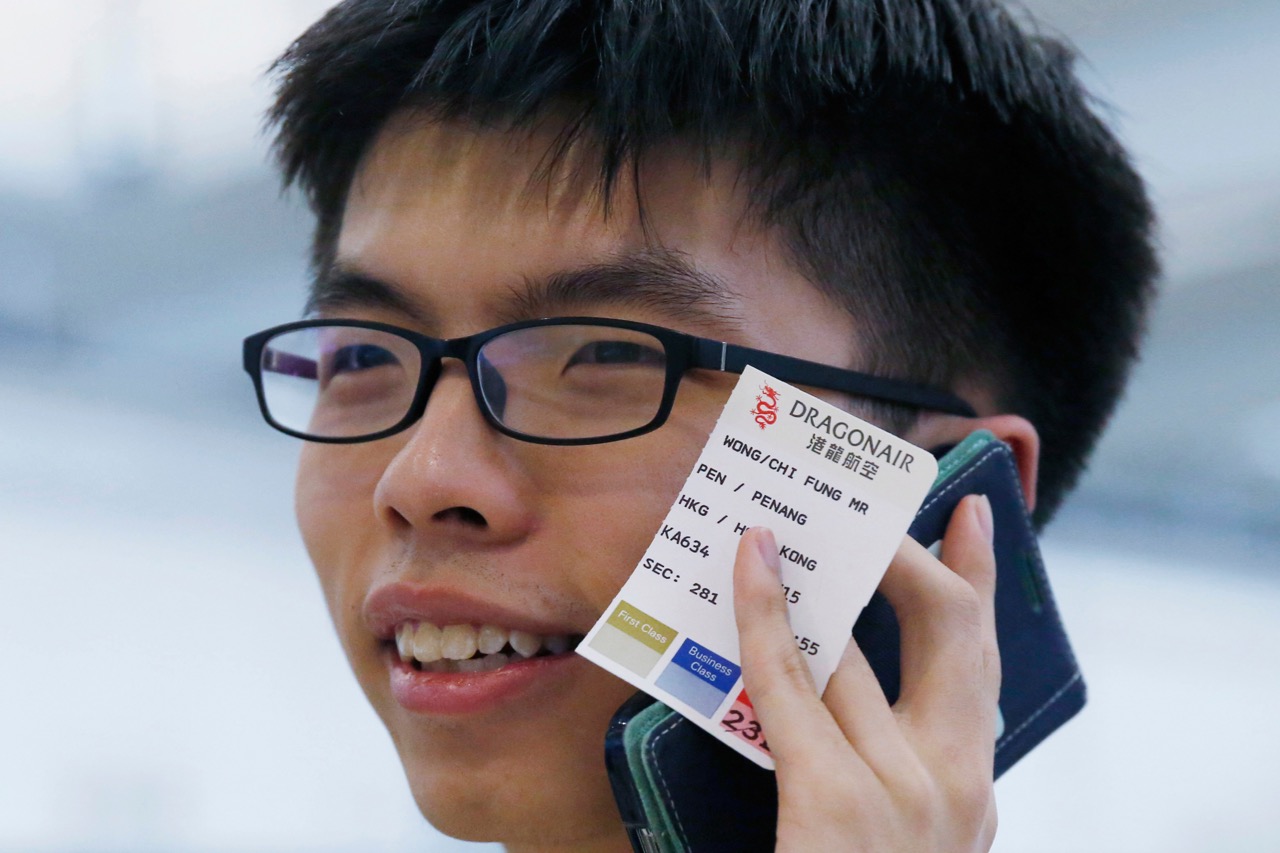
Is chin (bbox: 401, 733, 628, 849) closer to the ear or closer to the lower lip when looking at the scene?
the lower lip

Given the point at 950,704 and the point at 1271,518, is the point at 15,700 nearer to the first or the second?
the point at 950,704

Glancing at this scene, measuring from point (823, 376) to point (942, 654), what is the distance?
0.93ft

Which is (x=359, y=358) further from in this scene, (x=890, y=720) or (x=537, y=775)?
(x=890, y=720)

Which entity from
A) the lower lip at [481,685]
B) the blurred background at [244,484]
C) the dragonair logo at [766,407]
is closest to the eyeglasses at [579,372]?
the dragonair logo at [766,407]

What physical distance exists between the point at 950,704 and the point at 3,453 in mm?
2438

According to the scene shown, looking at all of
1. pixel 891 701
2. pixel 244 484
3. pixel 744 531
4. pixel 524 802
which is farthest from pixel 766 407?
pixel 244 484

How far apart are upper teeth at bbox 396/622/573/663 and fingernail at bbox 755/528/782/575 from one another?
0.25 metres

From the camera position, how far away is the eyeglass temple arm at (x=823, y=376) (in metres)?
0.99

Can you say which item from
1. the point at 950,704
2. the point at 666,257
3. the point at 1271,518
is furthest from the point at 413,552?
the point at 1271,518

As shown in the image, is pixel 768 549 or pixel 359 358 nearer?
pixel 768 549

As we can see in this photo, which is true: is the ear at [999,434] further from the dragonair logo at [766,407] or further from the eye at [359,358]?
the eye at [359,358]

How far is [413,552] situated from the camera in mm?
1026

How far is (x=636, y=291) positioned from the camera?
3.31 feet

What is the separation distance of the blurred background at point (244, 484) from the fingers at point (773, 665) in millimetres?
1407
